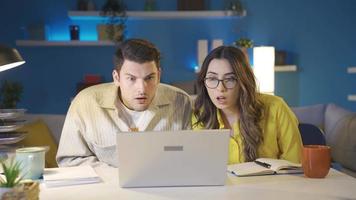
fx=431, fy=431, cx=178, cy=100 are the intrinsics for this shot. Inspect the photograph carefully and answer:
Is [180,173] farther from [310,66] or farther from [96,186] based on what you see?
[310,66]

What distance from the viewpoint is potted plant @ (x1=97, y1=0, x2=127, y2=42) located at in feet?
15.0

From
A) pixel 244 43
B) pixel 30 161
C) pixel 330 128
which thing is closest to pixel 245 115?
pixel 30 161

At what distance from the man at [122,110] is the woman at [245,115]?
0.52ft

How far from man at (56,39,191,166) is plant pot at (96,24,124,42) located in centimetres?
270

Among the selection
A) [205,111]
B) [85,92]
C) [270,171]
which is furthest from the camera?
[85,92]

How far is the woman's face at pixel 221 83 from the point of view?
5.74ft

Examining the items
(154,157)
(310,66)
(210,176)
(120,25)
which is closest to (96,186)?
(154,157)

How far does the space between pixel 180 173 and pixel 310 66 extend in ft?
12.7

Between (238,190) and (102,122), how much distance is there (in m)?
0.78

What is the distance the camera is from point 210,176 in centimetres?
128

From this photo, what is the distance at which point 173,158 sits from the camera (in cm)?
126

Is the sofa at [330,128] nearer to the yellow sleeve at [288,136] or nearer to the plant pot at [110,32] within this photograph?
the yellow sleeve at [288,136]

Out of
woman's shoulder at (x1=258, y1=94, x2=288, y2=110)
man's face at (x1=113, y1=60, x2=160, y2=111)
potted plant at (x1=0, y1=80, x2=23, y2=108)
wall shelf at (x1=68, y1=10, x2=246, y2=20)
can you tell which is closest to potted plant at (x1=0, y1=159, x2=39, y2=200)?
man's face at (x1=113, y1=60, x2=160, y2=111)

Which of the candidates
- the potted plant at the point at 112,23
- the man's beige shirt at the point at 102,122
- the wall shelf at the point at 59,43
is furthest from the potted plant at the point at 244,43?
the man's beige shirt at the point at 102,122
